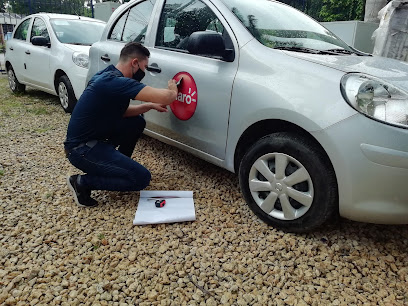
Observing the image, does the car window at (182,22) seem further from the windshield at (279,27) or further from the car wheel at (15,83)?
the car wheel at (15,83)

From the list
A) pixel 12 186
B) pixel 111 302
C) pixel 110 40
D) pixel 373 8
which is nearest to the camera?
pixel 111 302

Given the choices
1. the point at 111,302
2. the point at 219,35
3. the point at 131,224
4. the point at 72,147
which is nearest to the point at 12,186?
the point at 72,147

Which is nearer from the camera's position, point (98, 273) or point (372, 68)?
point (98, 273)

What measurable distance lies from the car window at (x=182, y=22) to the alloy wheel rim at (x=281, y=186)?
1031 mm

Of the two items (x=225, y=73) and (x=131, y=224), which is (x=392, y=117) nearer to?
(x=225, y=73)

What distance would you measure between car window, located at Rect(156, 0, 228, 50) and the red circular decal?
0.31 metres

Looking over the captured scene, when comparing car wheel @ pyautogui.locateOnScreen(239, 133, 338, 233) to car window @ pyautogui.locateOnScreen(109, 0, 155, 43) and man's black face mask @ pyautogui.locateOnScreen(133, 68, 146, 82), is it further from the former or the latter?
car window @ pyautogui.locateOnScreen(109, 0, 155, 43)

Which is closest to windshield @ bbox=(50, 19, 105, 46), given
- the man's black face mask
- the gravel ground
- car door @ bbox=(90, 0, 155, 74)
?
car door @ bbox=(90, 0, 155, 74)

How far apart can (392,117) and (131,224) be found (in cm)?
172

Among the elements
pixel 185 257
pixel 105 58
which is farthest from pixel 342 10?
pixel 185 257

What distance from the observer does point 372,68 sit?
1973mm

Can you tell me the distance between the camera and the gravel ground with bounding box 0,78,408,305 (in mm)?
1707

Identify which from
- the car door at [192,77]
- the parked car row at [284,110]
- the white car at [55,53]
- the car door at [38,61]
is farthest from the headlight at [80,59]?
the car door at [192,77]

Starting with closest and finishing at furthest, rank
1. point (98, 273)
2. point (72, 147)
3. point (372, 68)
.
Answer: point (98, 273) < point (372, 68) < point (72, 147)
